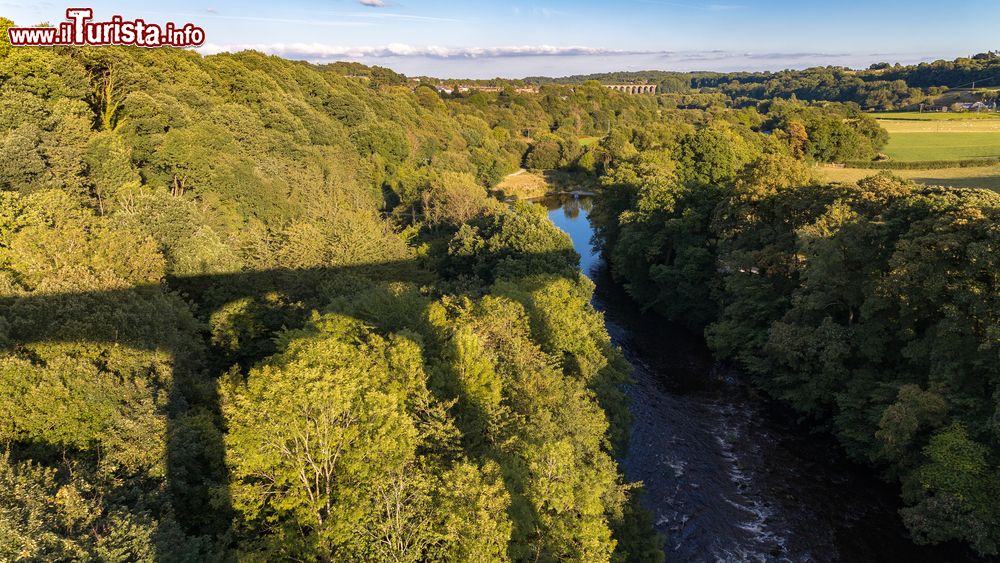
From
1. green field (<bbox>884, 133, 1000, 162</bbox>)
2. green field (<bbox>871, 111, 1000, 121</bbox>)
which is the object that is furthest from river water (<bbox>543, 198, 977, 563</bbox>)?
green field (<bbox>871, 111, 1000, 121</bbox>)

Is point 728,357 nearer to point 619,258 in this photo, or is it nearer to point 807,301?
point 807,301

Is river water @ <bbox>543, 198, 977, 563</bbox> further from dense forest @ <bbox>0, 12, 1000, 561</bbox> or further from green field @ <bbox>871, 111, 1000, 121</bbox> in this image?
green field @ <bbox>871, 111, 1000, 121</bbox>

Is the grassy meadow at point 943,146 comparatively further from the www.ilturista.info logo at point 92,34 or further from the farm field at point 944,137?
the www.ilturista.info logo at point 92,34

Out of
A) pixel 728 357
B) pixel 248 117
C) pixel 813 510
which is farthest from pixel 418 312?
pixel 248 117

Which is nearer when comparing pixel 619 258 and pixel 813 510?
pixel 813 510

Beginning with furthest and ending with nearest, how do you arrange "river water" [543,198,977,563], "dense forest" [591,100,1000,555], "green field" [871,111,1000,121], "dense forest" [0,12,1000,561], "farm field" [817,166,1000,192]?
1. "green field" [871,111,1000,121]
2. "farm field" [817,166,1000,192]
3. "river water" [543,198,977,563]
4. "dense forest" [591,100,1000,555]
5. "dense forest" [0,12,1000,561]

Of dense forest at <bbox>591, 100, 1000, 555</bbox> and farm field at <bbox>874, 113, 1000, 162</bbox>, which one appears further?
farm field at <bbox>874, 113, 1000, 162</bbox>
